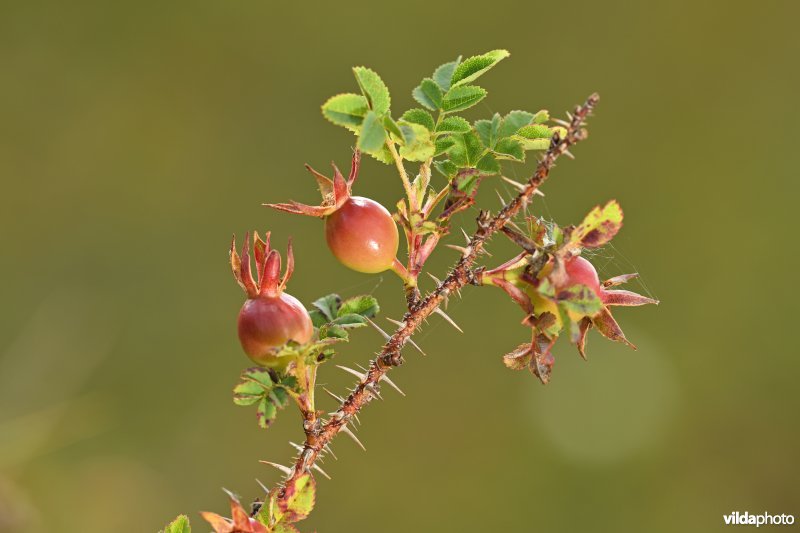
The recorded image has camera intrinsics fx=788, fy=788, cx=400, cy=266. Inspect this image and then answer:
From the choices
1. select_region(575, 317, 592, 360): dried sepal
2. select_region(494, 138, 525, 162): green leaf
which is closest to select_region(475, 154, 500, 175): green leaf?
select_region(494, 138, 525, 162): green leaf

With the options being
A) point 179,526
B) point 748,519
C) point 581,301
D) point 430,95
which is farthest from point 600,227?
point 748,519

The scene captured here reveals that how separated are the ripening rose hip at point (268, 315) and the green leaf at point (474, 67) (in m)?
0.18

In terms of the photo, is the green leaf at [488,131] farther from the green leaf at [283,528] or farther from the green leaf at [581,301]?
the green leaf at [283,528]

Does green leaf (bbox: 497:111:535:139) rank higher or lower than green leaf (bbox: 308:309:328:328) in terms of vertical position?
higher

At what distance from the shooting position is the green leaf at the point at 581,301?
0.44 m

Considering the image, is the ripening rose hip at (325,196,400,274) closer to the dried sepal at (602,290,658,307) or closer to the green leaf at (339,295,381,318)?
the green leaf at (339,295,381,318)

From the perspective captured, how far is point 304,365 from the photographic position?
461 millimetres

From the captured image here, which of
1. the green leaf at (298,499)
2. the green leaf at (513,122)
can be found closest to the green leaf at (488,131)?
the green leaf at (513,122)

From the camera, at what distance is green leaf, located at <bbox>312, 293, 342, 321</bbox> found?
54cm

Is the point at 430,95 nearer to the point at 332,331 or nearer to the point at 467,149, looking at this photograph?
the point at 467,149

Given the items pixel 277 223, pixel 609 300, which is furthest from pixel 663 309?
pixel 609 300

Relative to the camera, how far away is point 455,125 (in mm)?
505

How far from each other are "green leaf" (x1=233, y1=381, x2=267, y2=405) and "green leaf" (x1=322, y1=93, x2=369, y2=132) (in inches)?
6.4

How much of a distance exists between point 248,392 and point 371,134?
17 cm
